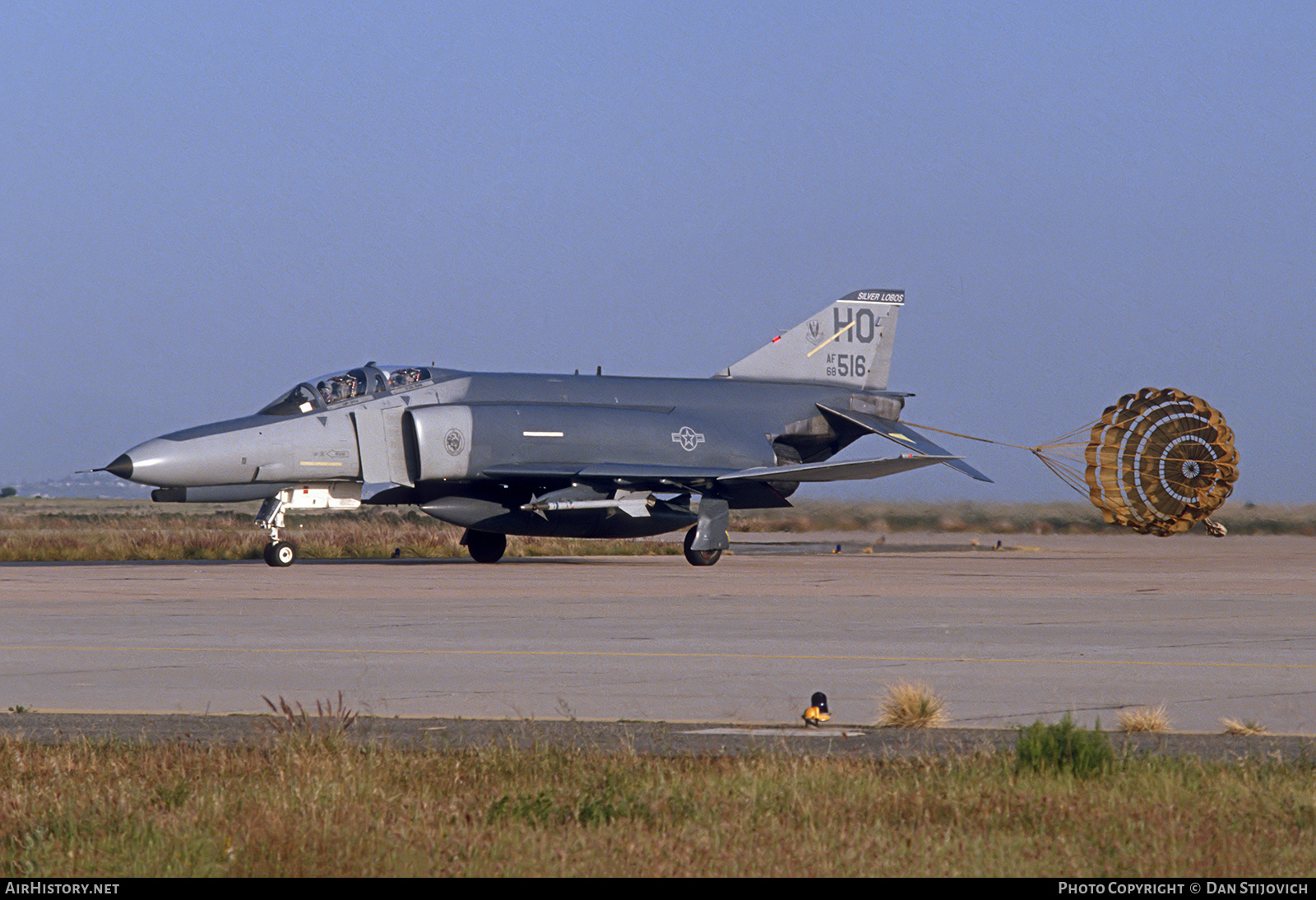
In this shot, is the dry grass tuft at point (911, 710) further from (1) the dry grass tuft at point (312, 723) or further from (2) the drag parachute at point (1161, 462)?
(2) the drag parachute at point (1161, 462)

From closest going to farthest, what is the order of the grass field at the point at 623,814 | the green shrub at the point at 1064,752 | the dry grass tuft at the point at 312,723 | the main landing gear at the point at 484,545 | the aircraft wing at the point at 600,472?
1. the grass field at the point at 623,814
2. the green shrub at the point at 1064,752
3. the dry grass tuft at the point at 312,723
4. the aircraft wing at the point at 600,472
5. the main landing gear at the point at 484,545

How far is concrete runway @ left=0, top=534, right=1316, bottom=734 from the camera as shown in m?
9.62

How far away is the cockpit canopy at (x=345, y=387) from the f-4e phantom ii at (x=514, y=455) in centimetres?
2

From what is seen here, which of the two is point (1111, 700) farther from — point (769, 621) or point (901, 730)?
point (769, 621)

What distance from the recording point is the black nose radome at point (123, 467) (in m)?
24.1

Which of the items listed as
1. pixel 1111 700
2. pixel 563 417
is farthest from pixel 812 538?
pixel 1111 700

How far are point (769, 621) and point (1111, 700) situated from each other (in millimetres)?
6030

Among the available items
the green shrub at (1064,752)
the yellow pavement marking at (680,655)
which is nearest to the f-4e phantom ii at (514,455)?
the yellow pavement marking at (680,655)

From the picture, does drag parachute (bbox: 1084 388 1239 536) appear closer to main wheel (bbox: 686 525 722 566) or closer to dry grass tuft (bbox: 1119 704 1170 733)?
main wheel (bbox: 686 525 722 566)

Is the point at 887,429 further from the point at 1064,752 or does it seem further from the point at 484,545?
the point at 1064,752

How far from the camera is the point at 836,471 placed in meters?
27.5

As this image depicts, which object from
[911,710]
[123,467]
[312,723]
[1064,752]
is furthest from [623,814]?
[123,467]

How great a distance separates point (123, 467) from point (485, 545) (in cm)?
738

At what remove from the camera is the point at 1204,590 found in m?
20.6
